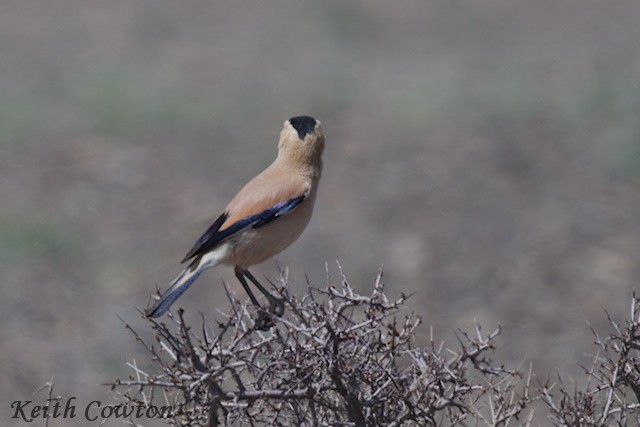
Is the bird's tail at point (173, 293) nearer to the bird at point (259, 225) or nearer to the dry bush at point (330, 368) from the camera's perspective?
the bird at point (259, 225)

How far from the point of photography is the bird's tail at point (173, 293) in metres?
5.66

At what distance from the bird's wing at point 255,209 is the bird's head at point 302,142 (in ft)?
0.65

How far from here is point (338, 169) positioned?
41.8ft

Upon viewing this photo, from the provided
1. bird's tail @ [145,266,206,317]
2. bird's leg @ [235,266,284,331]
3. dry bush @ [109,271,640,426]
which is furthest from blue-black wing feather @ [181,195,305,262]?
dry bush @ [109,271,640,426]

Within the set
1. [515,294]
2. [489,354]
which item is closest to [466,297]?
[515,294]

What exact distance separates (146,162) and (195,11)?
20.8ft

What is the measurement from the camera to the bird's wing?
633 centimetres

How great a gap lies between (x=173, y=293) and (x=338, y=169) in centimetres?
697

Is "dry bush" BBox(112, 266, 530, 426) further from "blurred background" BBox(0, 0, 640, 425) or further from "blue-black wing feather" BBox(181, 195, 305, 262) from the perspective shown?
"blurred background" BBox(0, 0, 640, 425)

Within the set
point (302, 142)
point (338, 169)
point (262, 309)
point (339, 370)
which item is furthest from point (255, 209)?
point (338, 169)

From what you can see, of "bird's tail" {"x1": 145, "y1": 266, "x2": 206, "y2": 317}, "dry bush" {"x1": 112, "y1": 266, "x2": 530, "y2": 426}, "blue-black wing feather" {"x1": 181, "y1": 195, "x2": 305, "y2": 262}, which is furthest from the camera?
"blue-black wing feather" {"x1": 181, "y1": 195, "x2": 305, "y2": 262}

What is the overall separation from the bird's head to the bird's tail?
82cm

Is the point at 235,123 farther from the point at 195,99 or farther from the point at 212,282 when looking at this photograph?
the point at 212,282

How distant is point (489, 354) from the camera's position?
940 cm
